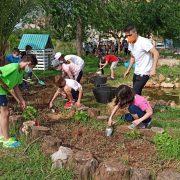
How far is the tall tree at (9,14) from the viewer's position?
9797 mm

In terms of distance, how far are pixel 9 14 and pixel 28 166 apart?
18.8 feet

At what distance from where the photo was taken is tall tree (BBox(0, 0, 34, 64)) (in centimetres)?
980

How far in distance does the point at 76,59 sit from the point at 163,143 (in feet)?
14.9

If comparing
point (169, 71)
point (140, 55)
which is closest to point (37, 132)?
point (140, 55)

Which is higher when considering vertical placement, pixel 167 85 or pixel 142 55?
pixel 142 55

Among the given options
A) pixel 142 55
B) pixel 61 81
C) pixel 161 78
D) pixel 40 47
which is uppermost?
pixel 142 55

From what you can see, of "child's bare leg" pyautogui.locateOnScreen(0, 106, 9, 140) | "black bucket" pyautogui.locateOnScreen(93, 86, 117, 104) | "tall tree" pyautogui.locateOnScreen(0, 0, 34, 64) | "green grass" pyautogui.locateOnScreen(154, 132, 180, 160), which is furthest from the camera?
"tall tree" pyautogui.locateOnScreen(0, 0, 34, 64)

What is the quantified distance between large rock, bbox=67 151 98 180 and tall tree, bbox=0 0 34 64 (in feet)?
18.6

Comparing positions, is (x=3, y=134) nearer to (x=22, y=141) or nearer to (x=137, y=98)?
(x=22, y=141)

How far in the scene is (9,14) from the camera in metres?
10.1

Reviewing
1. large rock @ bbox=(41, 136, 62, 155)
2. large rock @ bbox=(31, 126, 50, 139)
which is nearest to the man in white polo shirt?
large rock @ bbox=(31, 126, 50, 139)

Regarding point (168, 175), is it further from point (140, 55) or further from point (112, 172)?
point (140, 55)

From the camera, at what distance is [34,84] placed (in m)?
12.7

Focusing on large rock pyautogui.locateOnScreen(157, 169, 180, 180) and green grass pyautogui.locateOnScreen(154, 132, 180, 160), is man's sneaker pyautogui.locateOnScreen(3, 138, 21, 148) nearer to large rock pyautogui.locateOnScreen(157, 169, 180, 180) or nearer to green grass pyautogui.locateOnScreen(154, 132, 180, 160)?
green grass pyautogui.locateOnScreen(154, 132, 180, 160)
